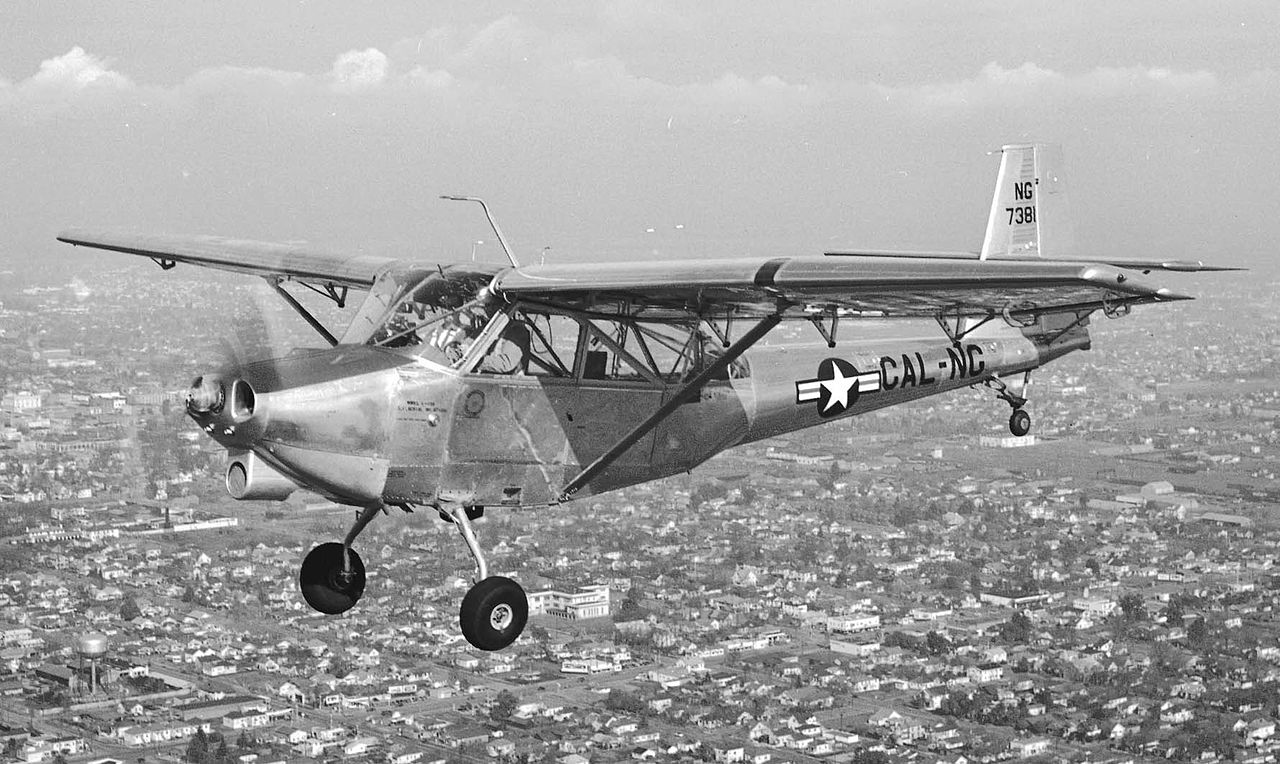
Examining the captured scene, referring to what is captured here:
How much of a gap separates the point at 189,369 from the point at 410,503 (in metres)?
2.79

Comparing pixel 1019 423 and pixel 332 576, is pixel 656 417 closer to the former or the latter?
pixel 332 576

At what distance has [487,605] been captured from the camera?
12.0 meters

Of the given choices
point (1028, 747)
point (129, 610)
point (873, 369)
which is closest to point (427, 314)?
point (873, 369)

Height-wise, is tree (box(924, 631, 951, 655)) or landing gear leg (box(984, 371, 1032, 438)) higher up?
landing gear leg (box(984, 371, 1032, 438))

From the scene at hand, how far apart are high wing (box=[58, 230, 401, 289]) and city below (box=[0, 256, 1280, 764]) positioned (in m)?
0.29

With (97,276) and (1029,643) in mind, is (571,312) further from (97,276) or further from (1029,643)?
(1029,643)

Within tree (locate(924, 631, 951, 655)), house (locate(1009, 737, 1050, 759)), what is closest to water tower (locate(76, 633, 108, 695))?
tree (locate(924, 631, 951, 655))

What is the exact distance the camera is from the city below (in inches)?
1077

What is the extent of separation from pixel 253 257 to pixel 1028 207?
24.7 ft

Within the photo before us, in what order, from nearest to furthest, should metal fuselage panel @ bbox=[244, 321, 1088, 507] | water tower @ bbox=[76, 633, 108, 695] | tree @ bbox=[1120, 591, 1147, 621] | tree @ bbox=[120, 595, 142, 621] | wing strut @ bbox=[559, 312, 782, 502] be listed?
metal fuselage panel @ bbox=[244, 321, 1088, 507] → wing strut @ bbox=[559, 312, 782, 502] → water tower @ bbox=[76, 633, 108, 695] → tree @ bbox=[120, 595, 142, 621] → tree @ bbox=[1120, 591, 1147, 621]

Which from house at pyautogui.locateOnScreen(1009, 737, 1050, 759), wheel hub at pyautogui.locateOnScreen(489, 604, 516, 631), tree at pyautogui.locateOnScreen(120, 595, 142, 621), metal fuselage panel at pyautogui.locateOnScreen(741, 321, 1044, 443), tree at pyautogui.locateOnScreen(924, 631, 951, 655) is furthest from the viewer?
tree at pyautogui.locateOnScreen(120, 595, 142, 621)

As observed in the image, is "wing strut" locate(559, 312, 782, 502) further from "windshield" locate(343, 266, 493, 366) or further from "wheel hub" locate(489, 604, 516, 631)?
"windshield" locate(343, 266, 493, 366)

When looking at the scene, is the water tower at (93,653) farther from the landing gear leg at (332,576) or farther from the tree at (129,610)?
the landing gear leg at (332,576)

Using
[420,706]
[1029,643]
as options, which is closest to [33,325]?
[420,706]
